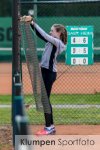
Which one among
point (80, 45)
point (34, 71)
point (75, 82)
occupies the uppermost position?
point (80, 45)

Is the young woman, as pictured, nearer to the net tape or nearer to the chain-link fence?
the net tape

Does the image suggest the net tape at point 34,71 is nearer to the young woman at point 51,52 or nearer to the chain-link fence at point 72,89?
the young woman at point 51,52

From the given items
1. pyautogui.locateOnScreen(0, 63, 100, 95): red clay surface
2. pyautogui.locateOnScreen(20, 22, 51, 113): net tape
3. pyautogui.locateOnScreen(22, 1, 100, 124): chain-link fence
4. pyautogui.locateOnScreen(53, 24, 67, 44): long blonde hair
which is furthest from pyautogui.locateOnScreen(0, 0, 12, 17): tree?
pyautogui.locateOnScreen(20, 22, 51, 113): net tape

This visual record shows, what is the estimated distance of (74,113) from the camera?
11.2m

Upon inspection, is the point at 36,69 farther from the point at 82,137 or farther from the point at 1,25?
the point at 1,25

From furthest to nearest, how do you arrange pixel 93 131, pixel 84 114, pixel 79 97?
pixel 79 97, pixel 84 114, pixel 93 131

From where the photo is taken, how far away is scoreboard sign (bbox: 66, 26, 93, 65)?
9.81 m

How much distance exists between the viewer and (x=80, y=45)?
9.83 meters

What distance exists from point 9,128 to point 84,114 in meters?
2.01

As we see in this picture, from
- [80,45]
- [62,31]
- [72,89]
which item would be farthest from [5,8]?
[62,31]

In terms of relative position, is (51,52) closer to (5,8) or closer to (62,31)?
(62,31)

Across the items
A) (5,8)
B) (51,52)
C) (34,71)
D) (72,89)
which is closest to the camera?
(34,71)

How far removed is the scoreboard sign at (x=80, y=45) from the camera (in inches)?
386

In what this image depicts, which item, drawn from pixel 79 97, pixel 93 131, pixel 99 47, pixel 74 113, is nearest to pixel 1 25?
pixel 99 47
